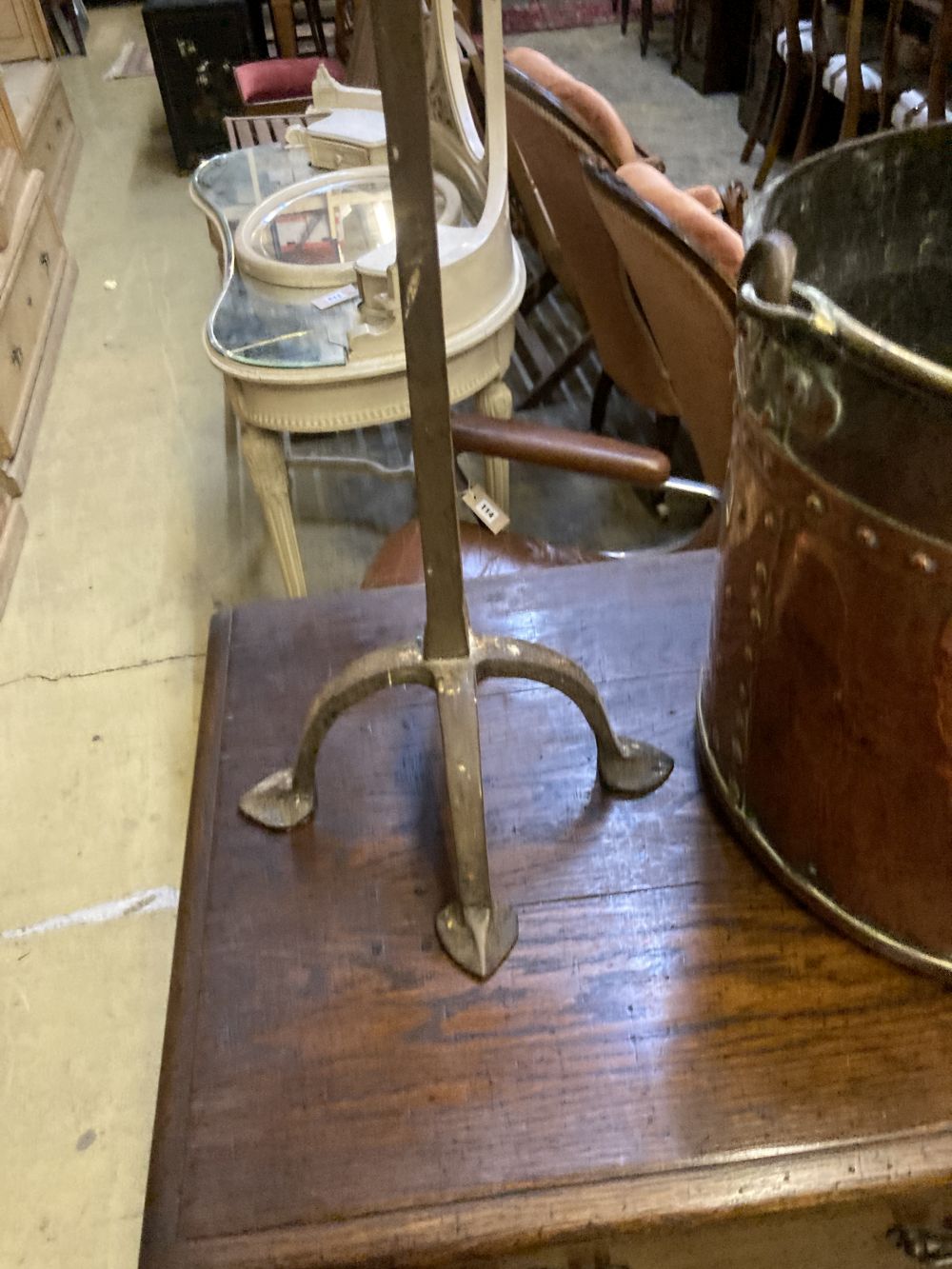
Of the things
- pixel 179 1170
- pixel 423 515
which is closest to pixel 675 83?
pixel 423 515

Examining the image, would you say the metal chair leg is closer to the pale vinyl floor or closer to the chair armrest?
the pale vinyl floor

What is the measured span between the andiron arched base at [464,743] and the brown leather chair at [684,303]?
1.62ft

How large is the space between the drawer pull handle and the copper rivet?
460 millimetres

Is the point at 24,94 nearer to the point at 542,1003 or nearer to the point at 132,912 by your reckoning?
the point at 132,912

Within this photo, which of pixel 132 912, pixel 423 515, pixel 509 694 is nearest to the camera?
pixel 423 515

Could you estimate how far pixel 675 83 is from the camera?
4.31 meters

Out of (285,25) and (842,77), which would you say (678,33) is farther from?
(285,25)

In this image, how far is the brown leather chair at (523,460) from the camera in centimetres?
123

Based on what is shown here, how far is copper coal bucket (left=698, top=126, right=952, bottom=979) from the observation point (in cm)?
44

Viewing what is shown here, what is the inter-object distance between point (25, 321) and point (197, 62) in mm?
1633

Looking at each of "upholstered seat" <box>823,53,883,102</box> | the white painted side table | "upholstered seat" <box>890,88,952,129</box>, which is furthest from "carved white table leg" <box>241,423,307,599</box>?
"upholstered seat" <box>823,53,883,102</box>

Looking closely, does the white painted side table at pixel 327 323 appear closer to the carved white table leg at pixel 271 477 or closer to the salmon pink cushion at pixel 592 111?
the carved white table leg at pixel 271 477

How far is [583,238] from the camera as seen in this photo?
5.73 feet

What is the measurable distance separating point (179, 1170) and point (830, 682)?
469mm
